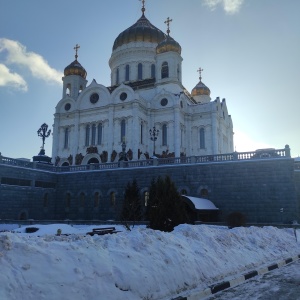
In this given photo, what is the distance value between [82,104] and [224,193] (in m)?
26.2

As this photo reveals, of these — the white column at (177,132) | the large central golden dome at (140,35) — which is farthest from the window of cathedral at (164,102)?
the large central golden dome at (140,35)

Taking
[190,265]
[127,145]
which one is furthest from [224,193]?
[190,265]

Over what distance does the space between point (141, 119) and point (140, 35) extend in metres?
16.5

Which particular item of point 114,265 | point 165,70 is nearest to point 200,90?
point 165,70

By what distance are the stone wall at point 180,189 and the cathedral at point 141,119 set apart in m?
7.25

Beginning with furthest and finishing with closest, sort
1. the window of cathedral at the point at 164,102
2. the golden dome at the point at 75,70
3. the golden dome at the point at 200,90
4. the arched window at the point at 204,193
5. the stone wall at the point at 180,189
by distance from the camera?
1. the golden dome at the point at 200,90
2. the golden dome at the point at 75,70
3. the window of cathedral at the point at 164,102
4. the arched window at the point at 204,193
5. the stone wall at the point at 180,189

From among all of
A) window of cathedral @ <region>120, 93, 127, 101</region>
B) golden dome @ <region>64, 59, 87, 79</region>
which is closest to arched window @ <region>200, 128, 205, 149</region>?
window of cathedral @ <region>120, 93, 127, 101</region>

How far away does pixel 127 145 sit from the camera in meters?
41.5

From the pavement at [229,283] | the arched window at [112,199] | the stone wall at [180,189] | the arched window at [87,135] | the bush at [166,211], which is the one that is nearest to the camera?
the pavement at [229,283]

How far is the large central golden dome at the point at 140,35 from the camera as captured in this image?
170 ft

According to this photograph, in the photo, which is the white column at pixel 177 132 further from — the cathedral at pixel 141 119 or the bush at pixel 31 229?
the bush at pixel 31 229

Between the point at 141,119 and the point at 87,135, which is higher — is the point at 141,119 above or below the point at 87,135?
above

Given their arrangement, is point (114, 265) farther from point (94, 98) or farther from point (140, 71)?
point (140, 71)

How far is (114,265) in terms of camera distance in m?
6.77
